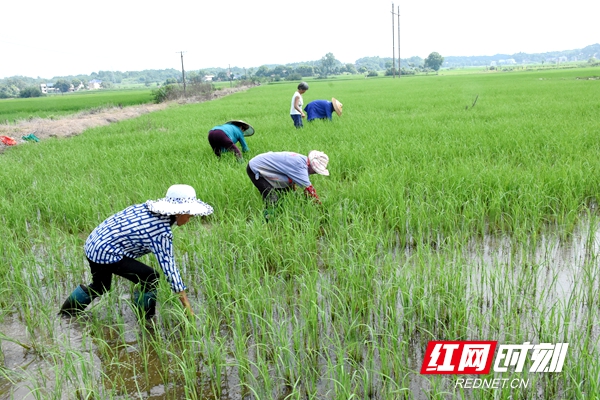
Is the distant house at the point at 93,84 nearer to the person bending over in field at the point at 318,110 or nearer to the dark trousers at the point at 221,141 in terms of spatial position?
the person bending over in field at the point at 318,110

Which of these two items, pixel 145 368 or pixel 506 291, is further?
pixel 506 291

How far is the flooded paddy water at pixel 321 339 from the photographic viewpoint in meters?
1.90

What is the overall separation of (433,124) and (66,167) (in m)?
5.92

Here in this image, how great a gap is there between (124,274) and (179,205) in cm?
60

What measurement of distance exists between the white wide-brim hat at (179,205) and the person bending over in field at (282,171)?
1349 mm

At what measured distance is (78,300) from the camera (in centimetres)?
257

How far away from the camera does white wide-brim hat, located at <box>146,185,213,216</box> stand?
221 cm

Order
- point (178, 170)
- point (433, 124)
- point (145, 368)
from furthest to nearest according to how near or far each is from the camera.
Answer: point (433, 124) < point (178, 170) < point (145, 368)

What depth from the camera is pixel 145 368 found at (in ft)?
6.90

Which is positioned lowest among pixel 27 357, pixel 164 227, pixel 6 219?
pixel 27 357

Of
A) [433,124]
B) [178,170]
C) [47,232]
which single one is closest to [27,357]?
[47,232]

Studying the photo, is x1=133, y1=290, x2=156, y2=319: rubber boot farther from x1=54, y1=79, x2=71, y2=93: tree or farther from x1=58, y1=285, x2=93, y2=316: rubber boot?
x1=54, y1=79, x2=71, y2=93: tree

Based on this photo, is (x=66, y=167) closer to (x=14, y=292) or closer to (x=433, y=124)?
(x=14, y=292)

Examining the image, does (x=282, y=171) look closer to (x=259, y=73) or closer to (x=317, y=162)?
(x=317, y=162)
